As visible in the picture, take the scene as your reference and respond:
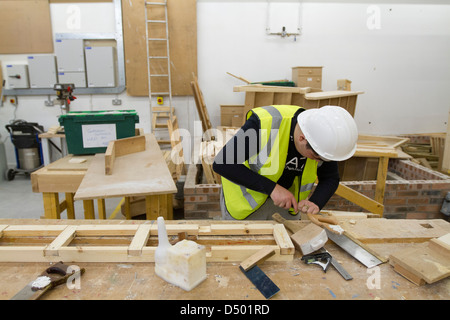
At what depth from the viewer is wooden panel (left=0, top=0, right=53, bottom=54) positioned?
17.5 ft

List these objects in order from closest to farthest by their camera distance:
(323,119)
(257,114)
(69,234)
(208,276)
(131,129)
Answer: (208,276), (69,234), (323,119), (257,114), (131,129)

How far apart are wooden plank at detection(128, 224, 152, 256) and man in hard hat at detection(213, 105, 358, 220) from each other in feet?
1.82

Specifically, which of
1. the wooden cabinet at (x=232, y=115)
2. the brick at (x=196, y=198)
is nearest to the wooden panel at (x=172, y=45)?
the wooden cabinet at (x=232, y=115)

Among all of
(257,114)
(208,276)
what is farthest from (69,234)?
(257,114)

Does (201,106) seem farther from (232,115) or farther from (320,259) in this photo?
(320,259)

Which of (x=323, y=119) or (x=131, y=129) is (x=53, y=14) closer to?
(x=131, y=129)

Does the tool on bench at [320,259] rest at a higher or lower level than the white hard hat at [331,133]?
lower

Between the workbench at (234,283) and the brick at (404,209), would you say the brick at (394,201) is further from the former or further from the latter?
the workbench at (234,283)

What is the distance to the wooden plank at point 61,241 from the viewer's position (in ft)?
3.99

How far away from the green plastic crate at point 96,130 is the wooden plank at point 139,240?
176 cm

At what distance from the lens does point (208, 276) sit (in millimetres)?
1161

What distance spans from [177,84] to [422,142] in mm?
4902

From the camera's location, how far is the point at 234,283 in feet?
3.70

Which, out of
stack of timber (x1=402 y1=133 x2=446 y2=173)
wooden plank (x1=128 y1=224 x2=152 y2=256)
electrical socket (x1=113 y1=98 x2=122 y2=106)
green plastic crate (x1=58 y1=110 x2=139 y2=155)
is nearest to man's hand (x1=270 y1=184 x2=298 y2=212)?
wooden plank (x1=128 y1=224 x2=152 y2=256)
